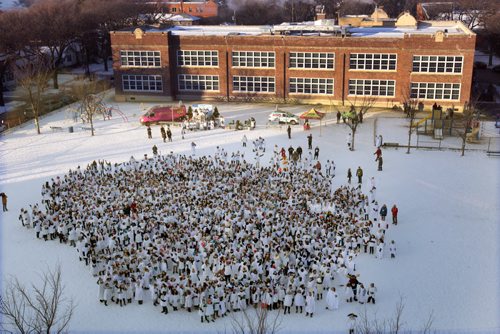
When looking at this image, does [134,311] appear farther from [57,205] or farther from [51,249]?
[57,205]

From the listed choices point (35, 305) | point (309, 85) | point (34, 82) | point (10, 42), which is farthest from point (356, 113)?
point (10, 42)

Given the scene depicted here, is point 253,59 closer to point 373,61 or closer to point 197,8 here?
point 373,61

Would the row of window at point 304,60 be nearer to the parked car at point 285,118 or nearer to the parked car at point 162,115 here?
the parked car at point 162,115

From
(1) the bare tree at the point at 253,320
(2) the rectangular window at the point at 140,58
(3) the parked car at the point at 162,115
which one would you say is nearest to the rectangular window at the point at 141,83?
(2) the rectangular window at the point at 140,58

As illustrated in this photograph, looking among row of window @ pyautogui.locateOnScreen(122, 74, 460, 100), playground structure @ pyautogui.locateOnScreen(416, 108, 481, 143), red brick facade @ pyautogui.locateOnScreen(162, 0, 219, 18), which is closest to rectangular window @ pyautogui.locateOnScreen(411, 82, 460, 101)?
row of window @ pyautogui.locateOnScreen(122, 74, 460, 100)

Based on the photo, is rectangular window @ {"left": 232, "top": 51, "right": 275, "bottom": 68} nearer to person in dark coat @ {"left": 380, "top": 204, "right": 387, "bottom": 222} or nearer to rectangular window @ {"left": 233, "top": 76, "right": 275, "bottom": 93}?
rectangular window @ {"left": 233, "top": 76, "right": 275, "bottom": 93}

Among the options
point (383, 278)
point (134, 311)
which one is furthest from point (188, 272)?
point (383, 278)
